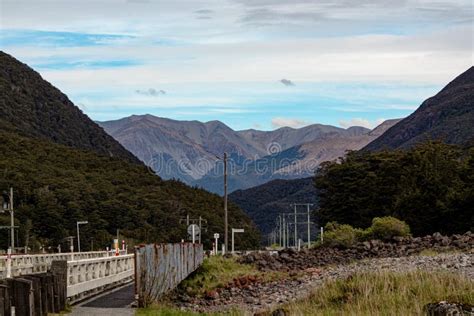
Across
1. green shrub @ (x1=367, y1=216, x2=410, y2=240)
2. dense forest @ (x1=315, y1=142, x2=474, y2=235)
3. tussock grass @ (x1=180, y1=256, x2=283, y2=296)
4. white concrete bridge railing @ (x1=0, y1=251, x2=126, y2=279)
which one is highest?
dense forest @ (x1=315, y1=142, x2=474, y2=235)

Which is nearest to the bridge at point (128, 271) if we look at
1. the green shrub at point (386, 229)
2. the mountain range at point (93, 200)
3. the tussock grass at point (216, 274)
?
the tussock grass at point (216, 274)

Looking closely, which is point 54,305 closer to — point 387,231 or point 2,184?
point 387,231

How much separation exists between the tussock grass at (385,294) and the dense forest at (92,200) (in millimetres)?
70843

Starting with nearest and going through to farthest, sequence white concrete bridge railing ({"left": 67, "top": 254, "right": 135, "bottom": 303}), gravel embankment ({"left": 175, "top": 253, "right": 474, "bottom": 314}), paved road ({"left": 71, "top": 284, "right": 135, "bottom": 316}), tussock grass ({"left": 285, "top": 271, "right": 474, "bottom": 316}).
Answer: tussock grass ({"left": 285, "top": 271, "right": 474, "bottom": 316})
paved road ({"left": 71, "top": 284, "right": 135, "bottom": 316})
white concrete bridge railing ({"left": 67, "top": 254, "right": 135, "bottom": 303})
gravel embankment ({"left": 175, "top": 253, "right": 474, "bottom": 314})

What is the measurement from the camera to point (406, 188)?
3059 inches

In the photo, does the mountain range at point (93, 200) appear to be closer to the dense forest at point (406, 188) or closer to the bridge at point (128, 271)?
the dense forest at point (406, 188)

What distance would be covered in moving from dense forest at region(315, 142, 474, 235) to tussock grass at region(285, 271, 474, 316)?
40436 mm

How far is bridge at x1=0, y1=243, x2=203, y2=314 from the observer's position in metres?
23.3

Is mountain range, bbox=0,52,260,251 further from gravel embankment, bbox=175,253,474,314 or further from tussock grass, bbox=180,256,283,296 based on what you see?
gravel embankment, bbox=175,253,474,314

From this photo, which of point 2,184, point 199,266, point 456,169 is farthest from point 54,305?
point 2,184

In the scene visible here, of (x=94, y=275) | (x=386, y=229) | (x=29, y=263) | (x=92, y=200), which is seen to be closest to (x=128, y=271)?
(x=94, y=275)

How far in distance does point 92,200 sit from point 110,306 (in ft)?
338

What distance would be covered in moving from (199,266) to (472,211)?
2992 centimetres

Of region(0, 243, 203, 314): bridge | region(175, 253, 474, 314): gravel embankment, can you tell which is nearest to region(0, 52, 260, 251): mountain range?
region(0, 243, 203, 314): bridge
